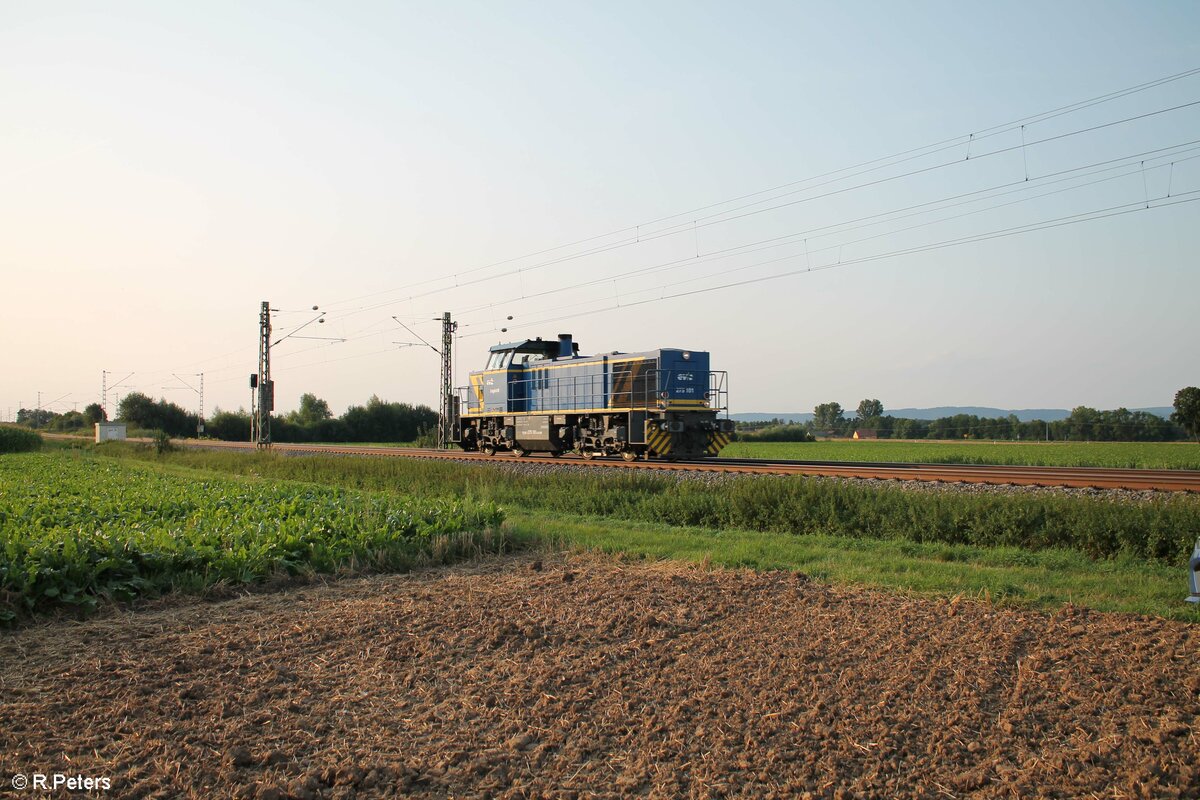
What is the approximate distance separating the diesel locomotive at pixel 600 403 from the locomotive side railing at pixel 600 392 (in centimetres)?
3

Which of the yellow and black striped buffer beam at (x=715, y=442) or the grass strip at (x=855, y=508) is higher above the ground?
the yellow and black striped buffer beam at (x=715, y=442)

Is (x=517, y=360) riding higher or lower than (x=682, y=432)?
higher

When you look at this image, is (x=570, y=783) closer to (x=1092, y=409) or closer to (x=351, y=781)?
(x=351, y=781)

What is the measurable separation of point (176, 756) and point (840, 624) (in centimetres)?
494

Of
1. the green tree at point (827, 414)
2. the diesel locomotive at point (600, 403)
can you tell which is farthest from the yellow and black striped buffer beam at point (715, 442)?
the green tree at point (827, 414)

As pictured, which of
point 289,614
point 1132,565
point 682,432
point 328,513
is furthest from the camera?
point 682,432

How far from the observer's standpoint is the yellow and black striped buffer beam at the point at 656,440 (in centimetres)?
2541

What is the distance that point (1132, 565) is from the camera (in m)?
10.3

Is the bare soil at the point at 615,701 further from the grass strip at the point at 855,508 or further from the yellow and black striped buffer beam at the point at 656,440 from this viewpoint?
the yellow and black striped buffer beam at the point at 656,440

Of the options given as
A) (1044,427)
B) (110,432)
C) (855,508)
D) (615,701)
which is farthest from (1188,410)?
(110,432)

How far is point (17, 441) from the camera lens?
49.4 metres

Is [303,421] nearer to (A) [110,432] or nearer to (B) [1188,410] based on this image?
(A) [110,432]

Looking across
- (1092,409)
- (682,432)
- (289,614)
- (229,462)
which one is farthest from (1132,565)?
(1092,409)

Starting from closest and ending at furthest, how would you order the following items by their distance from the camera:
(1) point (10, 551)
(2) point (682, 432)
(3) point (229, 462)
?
1. (1) point (10, 551)
2. (2) point (682, 432)
3. (3) point (229, 462)
